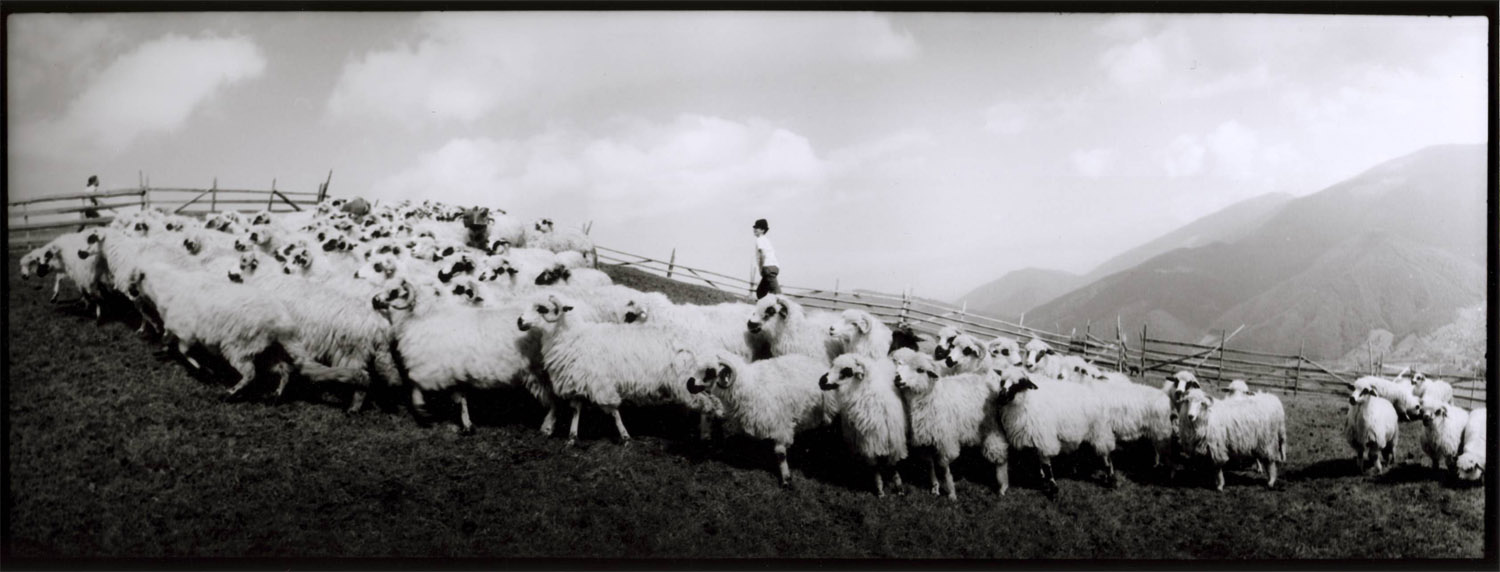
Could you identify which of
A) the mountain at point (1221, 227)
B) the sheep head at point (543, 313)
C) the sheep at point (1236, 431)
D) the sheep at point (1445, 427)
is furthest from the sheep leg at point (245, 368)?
the sheep at point (1445, 427)

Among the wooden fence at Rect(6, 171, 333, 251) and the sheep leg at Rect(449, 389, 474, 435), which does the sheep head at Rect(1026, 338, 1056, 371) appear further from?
the wooden fence at Rect(6, 171, 333, 251)


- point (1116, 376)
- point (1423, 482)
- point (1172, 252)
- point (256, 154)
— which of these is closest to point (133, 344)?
point (256, 154)

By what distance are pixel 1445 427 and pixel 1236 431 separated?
1.81 meters

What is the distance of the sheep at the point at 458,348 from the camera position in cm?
769

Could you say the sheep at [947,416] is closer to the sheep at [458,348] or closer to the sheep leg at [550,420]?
the sheep leg at [550,420]

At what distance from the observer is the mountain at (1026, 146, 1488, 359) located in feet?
24.6

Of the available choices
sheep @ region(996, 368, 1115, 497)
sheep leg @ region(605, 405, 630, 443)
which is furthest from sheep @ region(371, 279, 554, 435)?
sheep @ region(996, 368, 1115, 497)

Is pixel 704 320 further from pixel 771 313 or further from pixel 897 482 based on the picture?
pixel 897 482

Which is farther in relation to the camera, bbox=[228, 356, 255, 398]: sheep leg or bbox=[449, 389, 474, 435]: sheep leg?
bbox=[228, 356, 255, 398]: sheep leg

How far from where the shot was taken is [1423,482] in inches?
300

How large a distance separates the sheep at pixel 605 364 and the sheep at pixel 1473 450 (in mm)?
6885

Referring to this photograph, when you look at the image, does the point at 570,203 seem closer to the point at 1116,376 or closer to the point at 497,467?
the point at 497,467

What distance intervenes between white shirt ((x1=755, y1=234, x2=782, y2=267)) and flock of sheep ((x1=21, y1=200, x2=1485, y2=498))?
475 millimetres

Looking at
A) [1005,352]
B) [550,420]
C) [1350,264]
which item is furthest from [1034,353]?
[550,420]
